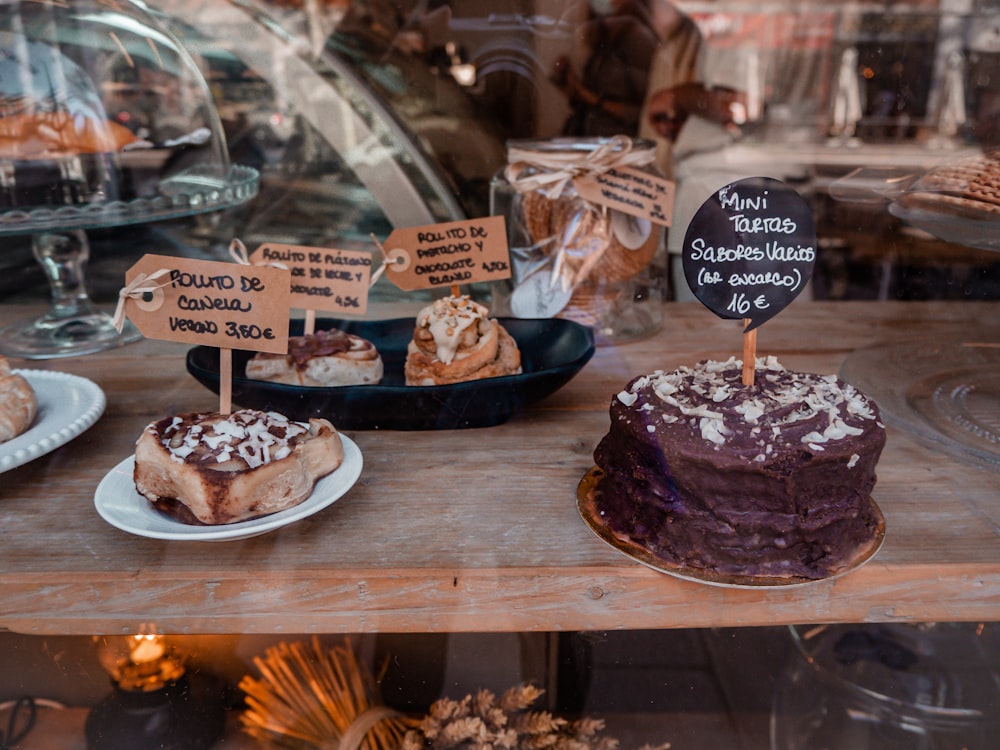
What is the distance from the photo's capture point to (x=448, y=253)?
1011mm

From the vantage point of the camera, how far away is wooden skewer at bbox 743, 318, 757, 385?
71 centimetres

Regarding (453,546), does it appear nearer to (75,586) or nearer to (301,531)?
(301,531)

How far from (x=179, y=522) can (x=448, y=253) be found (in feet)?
1.65

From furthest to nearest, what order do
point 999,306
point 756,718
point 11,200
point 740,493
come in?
point 999,306 < point 11,200 < point 756,718 < point 740,493

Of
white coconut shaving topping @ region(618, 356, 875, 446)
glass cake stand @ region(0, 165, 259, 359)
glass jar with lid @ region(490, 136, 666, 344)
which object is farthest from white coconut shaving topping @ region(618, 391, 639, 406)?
glass cake stand @ region(0, 165, 259, 359)

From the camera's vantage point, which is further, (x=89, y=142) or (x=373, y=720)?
(x=89, y=142)

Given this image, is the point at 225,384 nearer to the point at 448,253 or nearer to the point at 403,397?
the point at 403,397

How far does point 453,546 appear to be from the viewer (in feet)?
2.26

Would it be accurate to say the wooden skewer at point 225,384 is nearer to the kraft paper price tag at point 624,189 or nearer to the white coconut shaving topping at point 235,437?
the white coconut shaving topping at point 235,437

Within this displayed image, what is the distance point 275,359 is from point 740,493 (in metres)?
0.59

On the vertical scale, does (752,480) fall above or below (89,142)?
below

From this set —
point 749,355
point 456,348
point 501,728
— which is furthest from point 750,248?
point 501,728

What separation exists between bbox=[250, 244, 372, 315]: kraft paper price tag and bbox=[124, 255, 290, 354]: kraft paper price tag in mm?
205

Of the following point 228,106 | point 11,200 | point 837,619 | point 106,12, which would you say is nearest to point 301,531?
point 837,619
